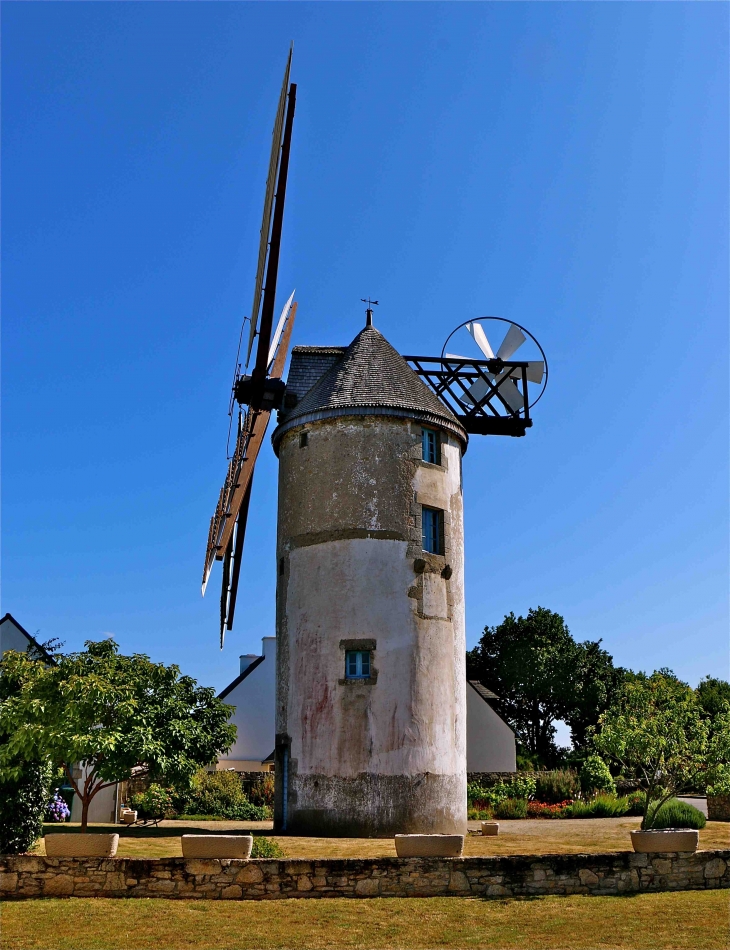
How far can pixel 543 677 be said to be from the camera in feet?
203

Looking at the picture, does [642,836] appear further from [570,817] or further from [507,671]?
[507,671]

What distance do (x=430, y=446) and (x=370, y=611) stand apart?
15.6ft

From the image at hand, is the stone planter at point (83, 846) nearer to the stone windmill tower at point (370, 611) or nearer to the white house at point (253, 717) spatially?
the stone windmill tower at point (370, 611)

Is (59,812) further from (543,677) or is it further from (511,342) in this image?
(543,677)

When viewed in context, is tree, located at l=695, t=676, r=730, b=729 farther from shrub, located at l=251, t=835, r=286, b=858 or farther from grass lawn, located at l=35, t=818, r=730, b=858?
shrub, located at l=251, t=835, r=286, b=858

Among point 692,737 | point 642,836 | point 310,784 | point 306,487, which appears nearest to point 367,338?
point 306,487

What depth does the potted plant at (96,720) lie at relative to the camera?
16.5 m

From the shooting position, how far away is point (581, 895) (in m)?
14.3

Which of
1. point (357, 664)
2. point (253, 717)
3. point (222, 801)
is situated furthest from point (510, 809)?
point (253, 717)

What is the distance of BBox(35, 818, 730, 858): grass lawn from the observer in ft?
59.3

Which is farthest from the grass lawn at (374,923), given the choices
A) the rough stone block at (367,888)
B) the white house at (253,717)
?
the white house at (253,717)

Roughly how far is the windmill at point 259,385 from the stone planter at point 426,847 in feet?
41.8

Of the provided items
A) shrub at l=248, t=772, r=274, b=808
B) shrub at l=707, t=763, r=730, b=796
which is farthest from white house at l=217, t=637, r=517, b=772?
shrub at l=707, t=763, r=730, b=796

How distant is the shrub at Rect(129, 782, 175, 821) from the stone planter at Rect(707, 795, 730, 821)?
53.3 ft
